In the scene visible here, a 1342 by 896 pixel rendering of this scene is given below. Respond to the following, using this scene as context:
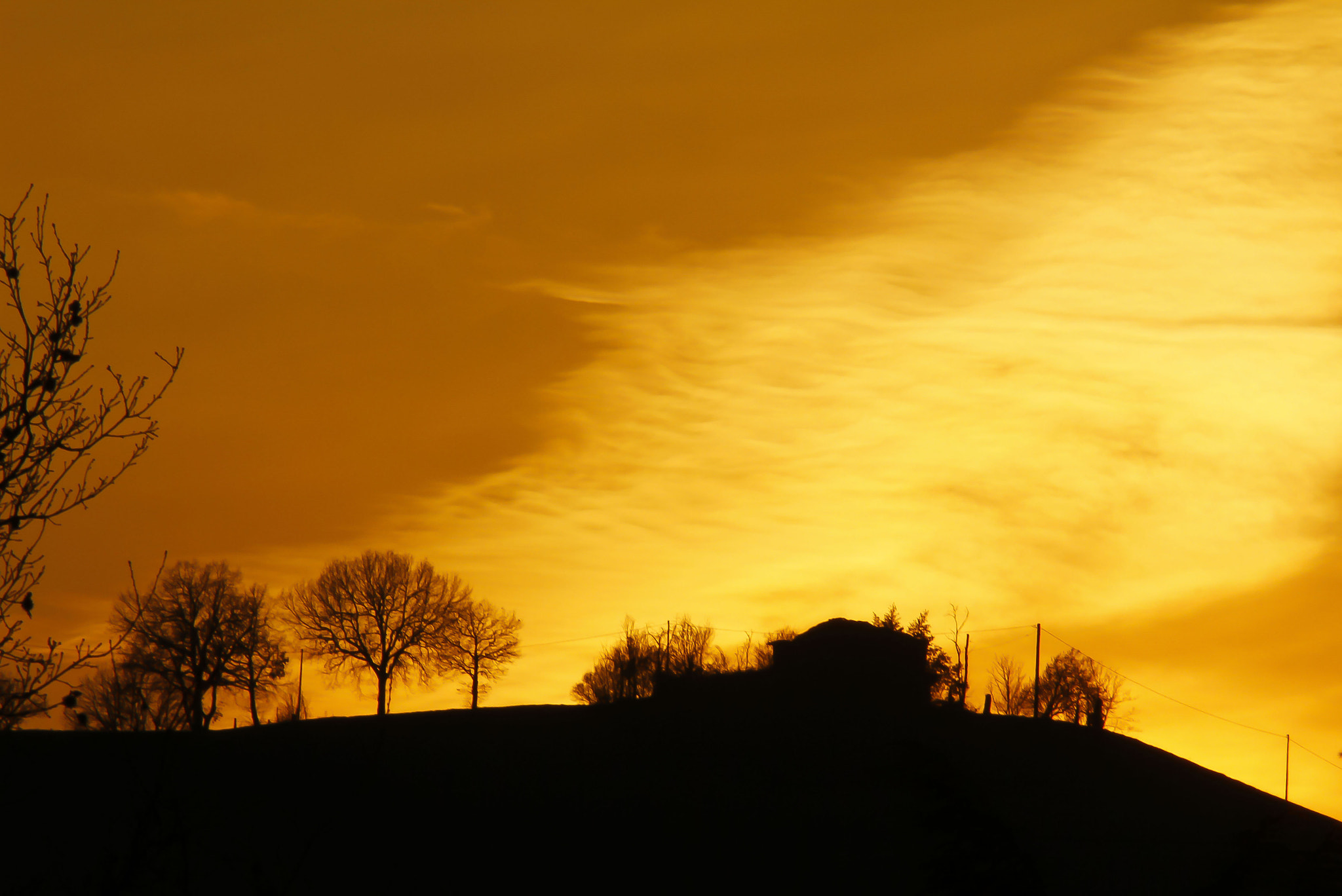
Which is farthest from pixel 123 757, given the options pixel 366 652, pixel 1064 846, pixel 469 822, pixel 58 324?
pixel 366 652

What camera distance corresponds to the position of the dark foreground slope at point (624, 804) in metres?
48.6

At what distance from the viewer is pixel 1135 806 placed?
61562mm

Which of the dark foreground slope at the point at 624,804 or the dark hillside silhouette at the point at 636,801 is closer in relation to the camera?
the dark foreground slope at the point at 624,804

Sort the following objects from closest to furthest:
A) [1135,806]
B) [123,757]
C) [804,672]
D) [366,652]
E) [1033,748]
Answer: [123,757] → [1135,806] → [1033,748] → [804,672] → [366,652]

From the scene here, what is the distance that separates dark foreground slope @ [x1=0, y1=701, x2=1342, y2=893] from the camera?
4859 centimetres

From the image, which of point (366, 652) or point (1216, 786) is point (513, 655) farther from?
point (1216, 786)

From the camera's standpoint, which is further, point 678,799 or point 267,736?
point 267,736

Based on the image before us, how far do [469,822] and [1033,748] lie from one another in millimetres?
30724

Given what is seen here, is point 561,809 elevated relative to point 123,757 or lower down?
lower down

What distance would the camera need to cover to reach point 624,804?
56875mm

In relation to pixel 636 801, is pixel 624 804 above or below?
→ below

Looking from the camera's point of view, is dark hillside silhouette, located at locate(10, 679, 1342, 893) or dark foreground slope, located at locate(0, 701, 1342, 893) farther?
dark hillside silhouette, located at locate(10, 679, 1342, 893)

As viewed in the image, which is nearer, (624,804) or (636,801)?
(624,804)

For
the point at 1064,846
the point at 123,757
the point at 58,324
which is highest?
the point at 58,324
